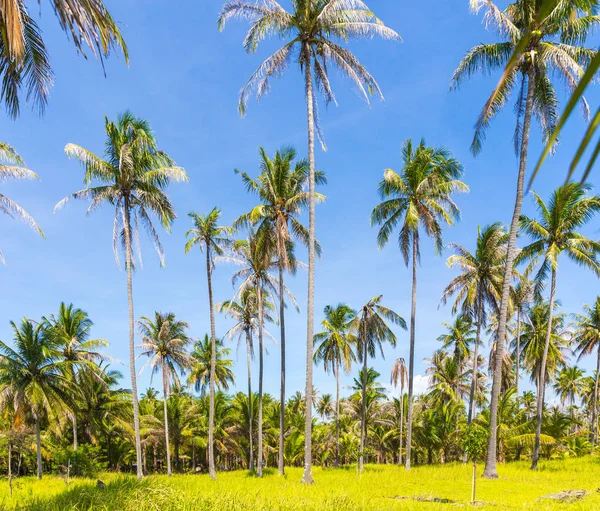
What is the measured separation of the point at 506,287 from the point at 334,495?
11.5m

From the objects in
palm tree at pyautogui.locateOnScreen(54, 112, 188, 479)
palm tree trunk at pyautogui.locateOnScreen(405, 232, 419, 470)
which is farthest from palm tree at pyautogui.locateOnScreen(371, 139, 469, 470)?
palm tree at pyautogui.locateOnScreen(54, 112, 188, 479)

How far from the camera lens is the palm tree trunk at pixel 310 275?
53.9 feet

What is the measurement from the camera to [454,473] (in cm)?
2048

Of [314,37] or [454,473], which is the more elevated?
[314,37]

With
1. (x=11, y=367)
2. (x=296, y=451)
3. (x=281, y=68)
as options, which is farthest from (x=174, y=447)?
(x=281, y=68)

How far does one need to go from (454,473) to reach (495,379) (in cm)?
567

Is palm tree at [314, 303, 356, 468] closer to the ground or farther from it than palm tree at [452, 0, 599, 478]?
closer to the ground

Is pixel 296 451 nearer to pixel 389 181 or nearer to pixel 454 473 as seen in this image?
pixel 454 473

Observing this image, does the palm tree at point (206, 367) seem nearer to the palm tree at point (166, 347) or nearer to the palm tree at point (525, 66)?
the palm tree at point (166, 347)

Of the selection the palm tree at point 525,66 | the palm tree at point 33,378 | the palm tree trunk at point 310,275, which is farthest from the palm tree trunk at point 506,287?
the palm tree at point 33,378

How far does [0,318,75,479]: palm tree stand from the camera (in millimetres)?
24750

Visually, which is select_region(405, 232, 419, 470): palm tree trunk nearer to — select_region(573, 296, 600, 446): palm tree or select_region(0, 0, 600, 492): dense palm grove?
select_region(0, 0, 600, 492): dense palm grove

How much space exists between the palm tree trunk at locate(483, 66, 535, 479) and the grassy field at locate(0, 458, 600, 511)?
3.45ft

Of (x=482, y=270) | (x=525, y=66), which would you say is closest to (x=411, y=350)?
(x=482, y=270)
